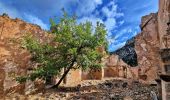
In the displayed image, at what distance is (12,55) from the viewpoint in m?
18.3

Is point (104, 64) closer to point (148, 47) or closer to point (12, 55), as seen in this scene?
point (148, 47)

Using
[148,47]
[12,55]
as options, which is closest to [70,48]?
[12,55]

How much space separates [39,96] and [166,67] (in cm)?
876

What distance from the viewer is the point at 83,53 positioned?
1648 centimetres

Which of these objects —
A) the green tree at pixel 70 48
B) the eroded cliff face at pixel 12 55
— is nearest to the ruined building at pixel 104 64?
the eroded cliff face at pixel 12 55

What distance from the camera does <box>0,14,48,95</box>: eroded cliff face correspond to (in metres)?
17.0

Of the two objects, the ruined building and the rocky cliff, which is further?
the rocky cliff

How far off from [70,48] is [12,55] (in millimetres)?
4452

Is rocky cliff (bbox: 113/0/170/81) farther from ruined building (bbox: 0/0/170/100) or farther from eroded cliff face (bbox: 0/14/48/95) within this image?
eroded cliff face (bbox: 0/14/48/95)

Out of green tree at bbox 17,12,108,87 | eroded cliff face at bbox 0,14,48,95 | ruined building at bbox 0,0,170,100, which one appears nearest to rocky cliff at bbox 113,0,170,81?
ruined building at bbox 0,0,170,100

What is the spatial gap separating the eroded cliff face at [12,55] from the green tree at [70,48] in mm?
1421

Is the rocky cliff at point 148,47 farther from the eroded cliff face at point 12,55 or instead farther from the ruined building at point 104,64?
the eroded cliff face at point 12,55

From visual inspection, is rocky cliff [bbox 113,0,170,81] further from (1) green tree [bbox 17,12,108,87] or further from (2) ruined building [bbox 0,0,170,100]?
(1) green tree [bbox 17,12,108,87]

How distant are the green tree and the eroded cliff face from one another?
1421 millimetres
